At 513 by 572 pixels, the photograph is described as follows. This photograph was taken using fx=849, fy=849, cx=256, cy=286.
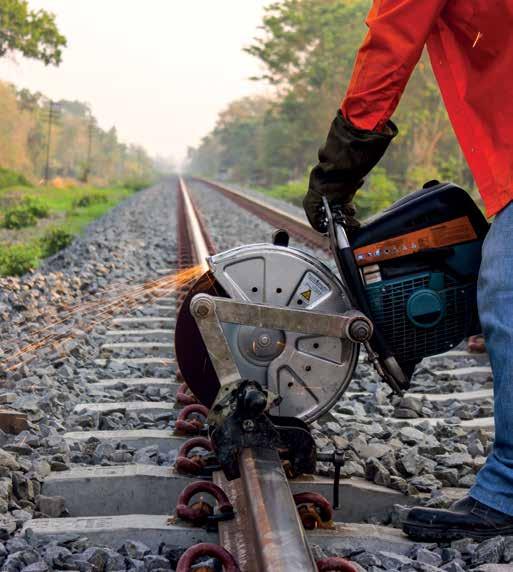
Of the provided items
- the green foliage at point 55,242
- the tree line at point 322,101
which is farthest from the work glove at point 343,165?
the tree line at point 322,101

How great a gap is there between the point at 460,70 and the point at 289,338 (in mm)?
1062

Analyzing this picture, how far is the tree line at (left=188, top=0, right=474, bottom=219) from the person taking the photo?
31.8 meters

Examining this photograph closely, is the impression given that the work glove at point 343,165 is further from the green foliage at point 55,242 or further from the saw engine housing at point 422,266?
the green foliage at point 55,242

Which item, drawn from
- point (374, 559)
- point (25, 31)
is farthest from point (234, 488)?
point (25, 31)

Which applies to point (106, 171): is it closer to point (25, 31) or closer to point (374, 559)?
point (25, 31)

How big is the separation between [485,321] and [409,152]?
30852 mm

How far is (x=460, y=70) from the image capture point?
2.70 meters

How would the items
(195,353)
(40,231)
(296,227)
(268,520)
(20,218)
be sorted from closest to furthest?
(268,520) < (195,353) < (296,227) < (40,231) < (20,218)

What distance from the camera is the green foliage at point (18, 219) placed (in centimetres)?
1709

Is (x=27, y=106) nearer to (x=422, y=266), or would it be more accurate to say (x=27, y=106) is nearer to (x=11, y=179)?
(x=11, y=179)

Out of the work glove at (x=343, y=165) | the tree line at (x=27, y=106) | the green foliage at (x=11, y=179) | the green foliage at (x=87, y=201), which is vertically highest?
the tree line at (x=27, y=106)

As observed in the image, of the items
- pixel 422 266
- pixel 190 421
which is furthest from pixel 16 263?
pixel 422 266

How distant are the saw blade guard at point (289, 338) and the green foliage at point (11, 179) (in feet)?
99.2

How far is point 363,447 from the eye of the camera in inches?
136
